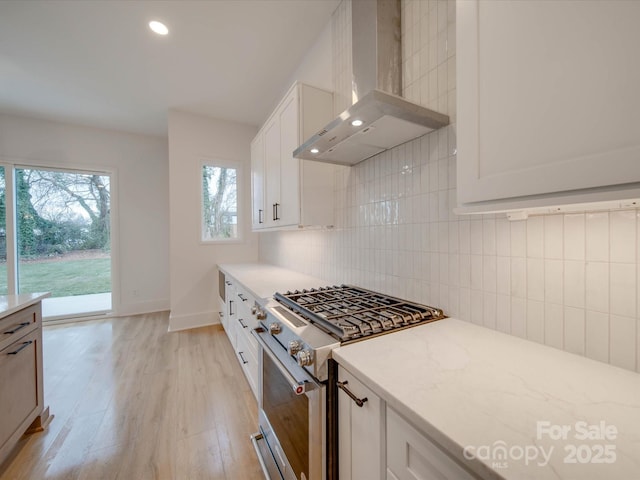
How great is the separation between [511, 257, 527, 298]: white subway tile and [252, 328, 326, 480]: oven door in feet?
2.62

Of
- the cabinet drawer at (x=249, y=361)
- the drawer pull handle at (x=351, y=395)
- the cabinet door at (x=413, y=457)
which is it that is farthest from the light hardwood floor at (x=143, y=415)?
the cabinet door at (x=413, y=457)

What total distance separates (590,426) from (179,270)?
4.01 m

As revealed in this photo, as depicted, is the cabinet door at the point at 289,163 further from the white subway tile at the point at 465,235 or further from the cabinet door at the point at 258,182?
the white subway tile at the point at 465,235

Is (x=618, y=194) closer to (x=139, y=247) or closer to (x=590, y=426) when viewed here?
(x=590, y=426)

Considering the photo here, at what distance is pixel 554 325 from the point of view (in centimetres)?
88

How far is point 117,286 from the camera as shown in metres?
4.27

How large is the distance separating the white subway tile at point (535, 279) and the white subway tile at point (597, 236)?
0.43ft

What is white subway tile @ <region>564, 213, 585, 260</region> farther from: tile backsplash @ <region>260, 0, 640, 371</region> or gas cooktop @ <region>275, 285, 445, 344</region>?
gas cooktop @ <region>275, 285, 445, 344</region>

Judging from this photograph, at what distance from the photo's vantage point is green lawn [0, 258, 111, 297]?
3.83 metres

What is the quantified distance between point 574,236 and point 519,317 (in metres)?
0.34

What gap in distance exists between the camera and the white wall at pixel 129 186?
12.7ft

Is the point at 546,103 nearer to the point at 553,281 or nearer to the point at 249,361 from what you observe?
the point at 553,281

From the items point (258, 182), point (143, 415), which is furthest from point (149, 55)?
point (143, 415)

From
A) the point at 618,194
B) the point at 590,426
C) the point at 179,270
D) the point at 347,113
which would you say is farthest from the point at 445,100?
the point at 179,270
